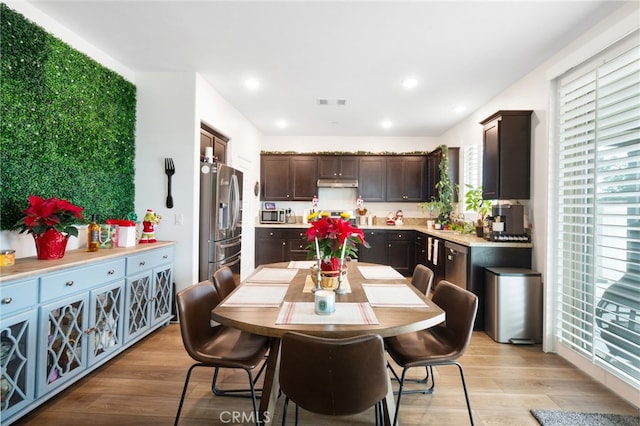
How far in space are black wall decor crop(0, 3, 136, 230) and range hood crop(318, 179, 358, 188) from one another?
11.0ft

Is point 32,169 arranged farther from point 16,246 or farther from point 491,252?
point 491,252

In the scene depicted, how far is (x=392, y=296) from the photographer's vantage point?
1.78 metres

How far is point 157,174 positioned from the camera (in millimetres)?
3428

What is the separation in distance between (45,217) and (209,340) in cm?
137

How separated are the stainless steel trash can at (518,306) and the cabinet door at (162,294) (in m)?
3.27

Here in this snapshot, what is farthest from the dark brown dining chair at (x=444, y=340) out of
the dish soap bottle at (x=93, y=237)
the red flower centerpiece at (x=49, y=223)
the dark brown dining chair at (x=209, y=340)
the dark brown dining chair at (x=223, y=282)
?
the dish soap bottle at (x=93, y=237)

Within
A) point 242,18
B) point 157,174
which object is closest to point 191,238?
point 157,174

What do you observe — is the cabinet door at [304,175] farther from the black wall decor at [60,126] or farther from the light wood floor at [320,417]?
the light wood floor at [320,417]

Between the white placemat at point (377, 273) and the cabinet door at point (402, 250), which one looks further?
the cabinet door at point (402, 250)

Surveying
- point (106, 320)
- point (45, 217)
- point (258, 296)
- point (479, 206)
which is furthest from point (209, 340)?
point (479, 206)

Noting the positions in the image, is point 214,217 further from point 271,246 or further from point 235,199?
point 271,246

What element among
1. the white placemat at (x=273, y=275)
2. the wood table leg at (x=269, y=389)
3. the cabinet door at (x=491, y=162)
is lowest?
the wood table leg at (x=269, y=389)

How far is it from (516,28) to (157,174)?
11.9 feet

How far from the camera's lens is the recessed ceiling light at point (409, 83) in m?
3.47
